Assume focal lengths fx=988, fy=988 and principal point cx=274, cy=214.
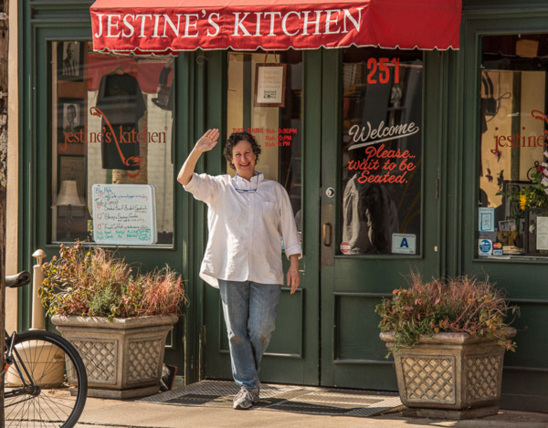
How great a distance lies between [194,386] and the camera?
7605 millimetres

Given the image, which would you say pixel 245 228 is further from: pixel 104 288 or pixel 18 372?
pixel 18 372

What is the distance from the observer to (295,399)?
7.13 meters

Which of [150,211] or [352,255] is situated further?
[150,211]

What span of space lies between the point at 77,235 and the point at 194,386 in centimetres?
161

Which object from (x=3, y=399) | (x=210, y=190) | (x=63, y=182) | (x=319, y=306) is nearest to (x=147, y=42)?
(x=210, y=190)

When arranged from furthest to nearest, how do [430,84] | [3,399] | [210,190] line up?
[430,84], [210,190], [3,399]

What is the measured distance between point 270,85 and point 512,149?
6.30ft

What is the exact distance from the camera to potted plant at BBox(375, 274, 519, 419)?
6426mm

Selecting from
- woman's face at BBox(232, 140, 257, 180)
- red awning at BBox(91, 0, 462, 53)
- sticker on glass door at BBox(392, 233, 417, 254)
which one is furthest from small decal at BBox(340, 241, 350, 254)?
red awning at BBox(91, 0, 462, 53)

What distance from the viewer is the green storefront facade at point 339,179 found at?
23.3 feet

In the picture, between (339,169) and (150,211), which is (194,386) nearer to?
(150,211)

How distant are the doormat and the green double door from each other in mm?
124

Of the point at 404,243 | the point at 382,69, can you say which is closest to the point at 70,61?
the point at 382,69

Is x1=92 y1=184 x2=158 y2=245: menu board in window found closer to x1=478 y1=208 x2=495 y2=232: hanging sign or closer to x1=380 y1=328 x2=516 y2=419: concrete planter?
x1=380 y1=328 x2=516 y2=419: concrete planter
